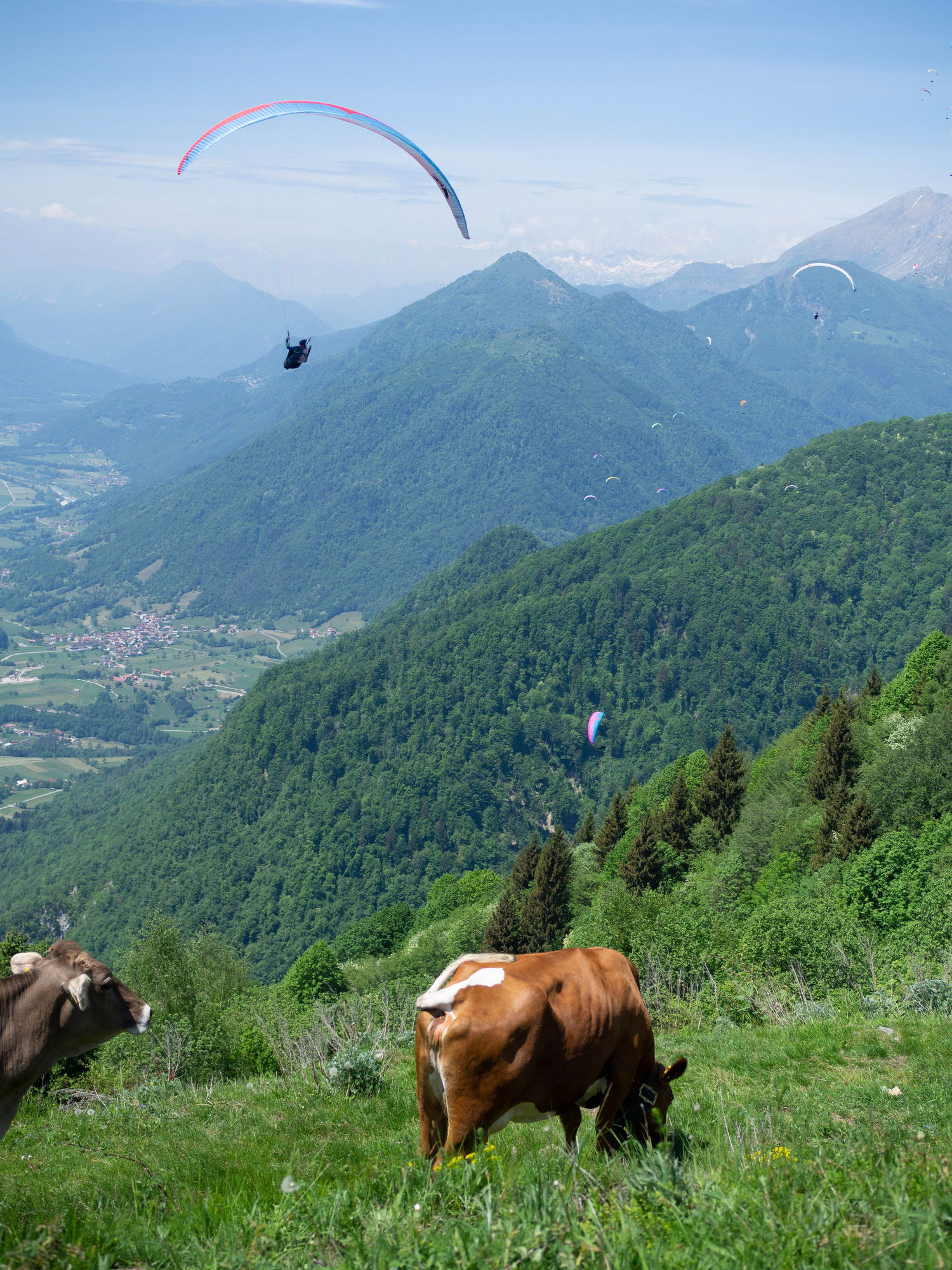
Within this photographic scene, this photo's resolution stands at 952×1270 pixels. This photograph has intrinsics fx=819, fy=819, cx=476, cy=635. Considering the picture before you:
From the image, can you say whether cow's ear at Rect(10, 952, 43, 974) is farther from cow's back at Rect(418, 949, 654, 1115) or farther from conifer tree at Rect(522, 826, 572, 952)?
conifer tree at Rect(522, 826, 572, 952)

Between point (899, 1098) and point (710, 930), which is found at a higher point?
point (899, 1098)

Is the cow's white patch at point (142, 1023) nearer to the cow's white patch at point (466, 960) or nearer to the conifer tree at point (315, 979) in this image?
the cow's white patch at point (466, 960)

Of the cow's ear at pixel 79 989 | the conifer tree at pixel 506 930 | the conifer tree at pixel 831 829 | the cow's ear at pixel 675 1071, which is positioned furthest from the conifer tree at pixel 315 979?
the cow's ear at pixel 79 989

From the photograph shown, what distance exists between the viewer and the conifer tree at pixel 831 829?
34688 mm

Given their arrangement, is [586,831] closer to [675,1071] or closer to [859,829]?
[859,829]

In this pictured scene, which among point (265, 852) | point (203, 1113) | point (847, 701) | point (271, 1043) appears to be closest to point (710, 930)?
point (271, 1043)

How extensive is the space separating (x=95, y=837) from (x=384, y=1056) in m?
170

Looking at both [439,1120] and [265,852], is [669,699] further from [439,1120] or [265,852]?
[439,1120]

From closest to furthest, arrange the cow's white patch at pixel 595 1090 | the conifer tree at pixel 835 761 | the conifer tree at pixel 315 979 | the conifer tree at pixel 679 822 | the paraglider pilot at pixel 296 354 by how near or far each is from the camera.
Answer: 1. the cow's white patch at pixel 595 1090
2. the paraglider pilot at pixel 296 354
3. the conifer tree at pixel 835 761
4. the conifer tree at pixel 679 822
5. the conifer tree at pixel 315 979

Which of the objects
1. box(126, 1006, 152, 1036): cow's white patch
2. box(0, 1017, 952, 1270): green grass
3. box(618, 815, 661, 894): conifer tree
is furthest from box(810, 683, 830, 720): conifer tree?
box(126, 1006, 152, 1036): cow's white patch

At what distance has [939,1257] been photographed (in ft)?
15.1

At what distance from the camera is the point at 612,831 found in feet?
190

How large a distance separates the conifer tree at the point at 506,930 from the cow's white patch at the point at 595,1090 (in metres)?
40.7

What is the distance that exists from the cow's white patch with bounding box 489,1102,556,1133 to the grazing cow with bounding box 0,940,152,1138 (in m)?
3.20
